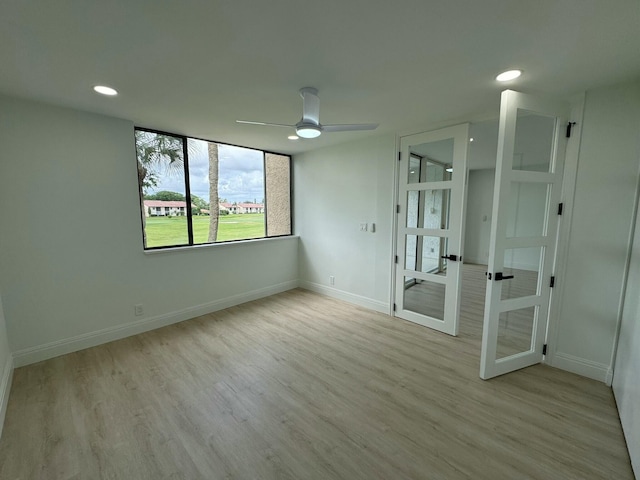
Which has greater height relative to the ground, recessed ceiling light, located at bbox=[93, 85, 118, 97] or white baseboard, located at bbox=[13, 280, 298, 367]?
recessed ceiling light, located at bbox=[93, 85, 118, 97]

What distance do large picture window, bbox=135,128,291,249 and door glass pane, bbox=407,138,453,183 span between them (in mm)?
2351

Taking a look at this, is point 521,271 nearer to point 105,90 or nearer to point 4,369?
point 105,90

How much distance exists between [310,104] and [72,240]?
2776 mm

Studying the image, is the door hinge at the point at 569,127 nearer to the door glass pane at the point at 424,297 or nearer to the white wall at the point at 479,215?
the door glass pane at the point at 424,297

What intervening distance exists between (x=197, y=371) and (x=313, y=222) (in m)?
2.88

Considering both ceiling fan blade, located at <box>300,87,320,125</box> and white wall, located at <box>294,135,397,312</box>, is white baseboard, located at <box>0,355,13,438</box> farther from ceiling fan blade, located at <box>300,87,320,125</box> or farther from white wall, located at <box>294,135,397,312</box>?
white wall, located at <box>294,135,397,312</box>

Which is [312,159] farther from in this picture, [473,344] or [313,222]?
[473,344]

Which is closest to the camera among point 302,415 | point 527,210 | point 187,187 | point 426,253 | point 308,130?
point 302,415

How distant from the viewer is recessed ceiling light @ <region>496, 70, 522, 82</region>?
195cm

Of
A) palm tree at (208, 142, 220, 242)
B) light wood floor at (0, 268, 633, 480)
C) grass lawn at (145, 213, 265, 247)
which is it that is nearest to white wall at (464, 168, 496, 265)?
light wood floor at (0, 268, 633, 480)

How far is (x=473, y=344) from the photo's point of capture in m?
2.93

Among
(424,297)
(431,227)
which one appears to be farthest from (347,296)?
(431,227)

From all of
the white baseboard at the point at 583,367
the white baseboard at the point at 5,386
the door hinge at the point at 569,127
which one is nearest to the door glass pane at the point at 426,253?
the white baseboard at the point at 583,367

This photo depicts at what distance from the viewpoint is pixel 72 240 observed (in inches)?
107
